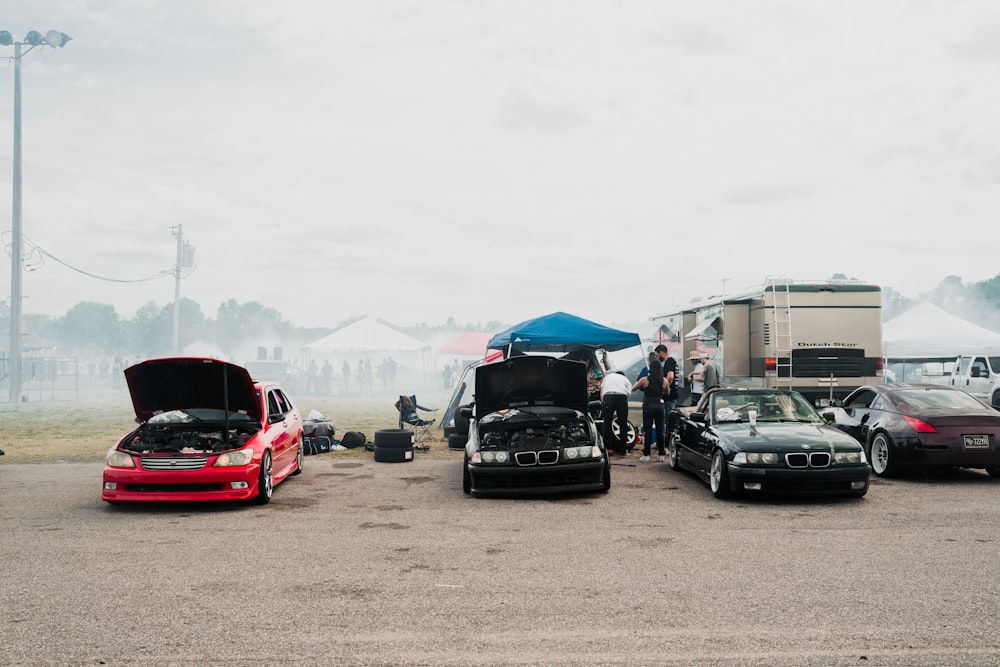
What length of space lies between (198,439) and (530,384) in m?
4.27

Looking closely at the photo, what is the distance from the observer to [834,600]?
5.29m

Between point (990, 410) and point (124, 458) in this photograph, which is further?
point (990, 410)

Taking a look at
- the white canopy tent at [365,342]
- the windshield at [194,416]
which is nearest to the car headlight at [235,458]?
the windshield at [194,416]

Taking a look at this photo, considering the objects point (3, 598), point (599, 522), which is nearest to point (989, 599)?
point (599, 522)

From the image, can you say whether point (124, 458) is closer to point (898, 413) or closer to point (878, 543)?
point (878, 543)

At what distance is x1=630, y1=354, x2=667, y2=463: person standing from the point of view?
13320 millimetres

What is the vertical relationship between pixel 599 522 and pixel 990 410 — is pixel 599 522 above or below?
below

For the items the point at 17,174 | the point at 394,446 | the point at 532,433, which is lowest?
the point at 394,446

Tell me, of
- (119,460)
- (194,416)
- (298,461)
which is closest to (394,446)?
(298,461)

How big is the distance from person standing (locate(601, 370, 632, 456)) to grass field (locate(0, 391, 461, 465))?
262cm

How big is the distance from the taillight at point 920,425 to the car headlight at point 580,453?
14.1ft

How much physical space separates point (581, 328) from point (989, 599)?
443 inches

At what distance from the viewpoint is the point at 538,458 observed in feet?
31.7

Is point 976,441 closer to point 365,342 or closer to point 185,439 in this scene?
point 185,439
